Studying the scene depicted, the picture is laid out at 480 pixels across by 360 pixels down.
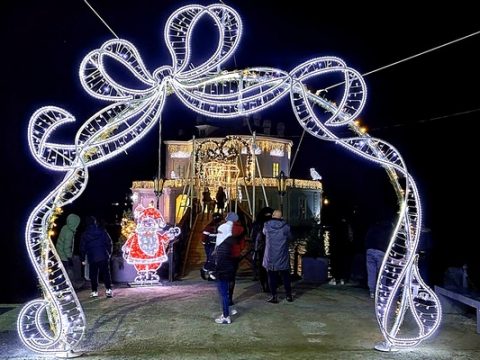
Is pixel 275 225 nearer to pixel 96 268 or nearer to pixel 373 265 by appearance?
pixel 373 265

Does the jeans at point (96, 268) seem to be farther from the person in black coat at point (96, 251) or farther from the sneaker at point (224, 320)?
the sneaker at point (224, 320)

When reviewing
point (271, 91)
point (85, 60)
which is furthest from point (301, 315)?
point (85, 60)

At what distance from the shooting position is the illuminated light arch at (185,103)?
6977mm

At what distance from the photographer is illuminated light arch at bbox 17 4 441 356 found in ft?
22.9

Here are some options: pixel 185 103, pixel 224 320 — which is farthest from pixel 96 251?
pixel 185 103

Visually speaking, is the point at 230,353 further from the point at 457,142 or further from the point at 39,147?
the point at 457,142

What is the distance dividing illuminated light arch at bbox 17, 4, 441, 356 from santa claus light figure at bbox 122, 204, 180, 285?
5.02m

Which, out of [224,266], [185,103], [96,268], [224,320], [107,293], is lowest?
[224,320]

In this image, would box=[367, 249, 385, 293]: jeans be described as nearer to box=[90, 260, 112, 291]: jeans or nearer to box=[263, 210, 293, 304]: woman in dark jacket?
box=[263, 210, 293, 304]: woman in dark jacket

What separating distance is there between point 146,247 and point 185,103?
248 inches

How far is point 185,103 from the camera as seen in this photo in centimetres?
733

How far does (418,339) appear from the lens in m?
7.10

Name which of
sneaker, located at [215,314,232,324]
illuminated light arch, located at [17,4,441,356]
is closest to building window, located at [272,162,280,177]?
sneaker, located at [215,314,232,324]

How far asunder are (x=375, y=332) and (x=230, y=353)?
2633 millimetres
